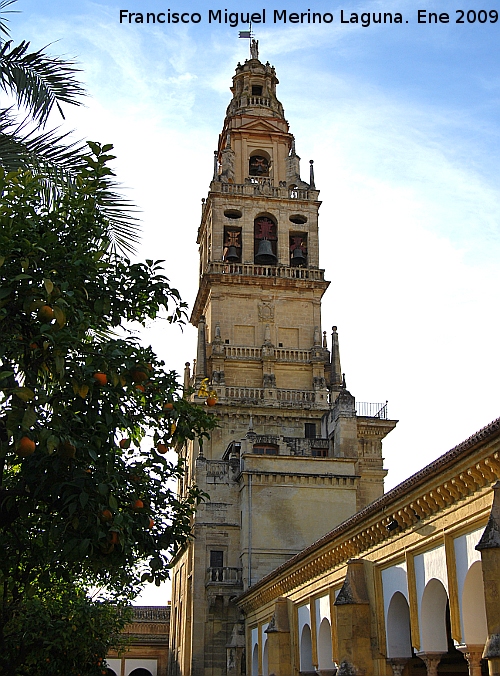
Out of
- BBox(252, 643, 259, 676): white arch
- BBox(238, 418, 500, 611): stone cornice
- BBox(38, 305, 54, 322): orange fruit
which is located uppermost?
BBox(38, 305, 54, 322): orange fruit

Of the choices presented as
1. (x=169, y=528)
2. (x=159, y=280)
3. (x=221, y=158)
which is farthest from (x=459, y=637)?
(x=221, y=158)

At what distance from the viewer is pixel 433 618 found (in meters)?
18.8

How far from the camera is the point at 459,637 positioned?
55.1ft

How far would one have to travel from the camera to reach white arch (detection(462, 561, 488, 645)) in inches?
648

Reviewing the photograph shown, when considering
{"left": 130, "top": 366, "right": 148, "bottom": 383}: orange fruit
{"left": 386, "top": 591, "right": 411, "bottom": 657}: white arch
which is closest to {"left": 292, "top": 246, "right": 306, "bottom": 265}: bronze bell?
{"left": 386, "top": 591, "right": 411, "bottom": 657}: white arch

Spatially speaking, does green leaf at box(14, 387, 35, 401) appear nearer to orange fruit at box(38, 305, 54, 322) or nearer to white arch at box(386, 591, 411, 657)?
orange fruit at box(38, 305, 54, 322)

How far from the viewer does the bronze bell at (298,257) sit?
5706 cm

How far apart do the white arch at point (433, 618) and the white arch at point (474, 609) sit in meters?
1.75

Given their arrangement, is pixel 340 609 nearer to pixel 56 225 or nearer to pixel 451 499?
pixel 451 499

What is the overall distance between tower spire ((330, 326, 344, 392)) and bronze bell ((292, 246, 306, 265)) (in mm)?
5810

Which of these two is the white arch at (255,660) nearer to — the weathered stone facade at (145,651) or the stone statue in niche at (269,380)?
the stone statue in niche at (269,380)

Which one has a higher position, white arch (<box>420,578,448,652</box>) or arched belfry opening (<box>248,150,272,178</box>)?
arched belfry opening (<box>248,150,272,178</box>)

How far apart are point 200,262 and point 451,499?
47.1m

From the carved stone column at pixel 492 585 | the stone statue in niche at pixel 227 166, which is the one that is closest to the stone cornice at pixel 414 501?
the carved stone column at pixel 492 585
